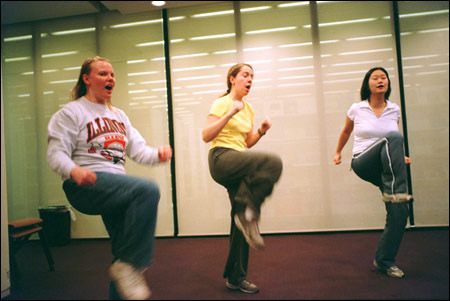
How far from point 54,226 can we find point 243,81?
3118 millimetres

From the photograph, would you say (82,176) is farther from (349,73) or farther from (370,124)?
(349,73)

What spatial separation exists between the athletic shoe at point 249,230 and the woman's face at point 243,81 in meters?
0.80

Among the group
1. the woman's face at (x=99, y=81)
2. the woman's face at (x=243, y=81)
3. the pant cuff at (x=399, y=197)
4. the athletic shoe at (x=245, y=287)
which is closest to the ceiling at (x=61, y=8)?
the woman's face at (x=243, y=81)

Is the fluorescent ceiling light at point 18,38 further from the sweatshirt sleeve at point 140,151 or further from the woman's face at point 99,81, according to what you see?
the sweatshirt sleeve at point 140,151

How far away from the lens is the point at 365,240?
3086 millimetres

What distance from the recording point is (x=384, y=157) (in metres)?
1.95

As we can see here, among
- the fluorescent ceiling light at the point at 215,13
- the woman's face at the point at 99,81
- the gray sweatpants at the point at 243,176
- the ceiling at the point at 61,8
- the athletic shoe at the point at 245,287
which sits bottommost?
the athletic shoe at the point at 245,287

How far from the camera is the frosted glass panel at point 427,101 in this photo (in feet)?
11.3

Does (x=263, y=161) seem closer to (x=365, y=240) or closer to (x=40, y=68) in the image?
(x=365, y=240)

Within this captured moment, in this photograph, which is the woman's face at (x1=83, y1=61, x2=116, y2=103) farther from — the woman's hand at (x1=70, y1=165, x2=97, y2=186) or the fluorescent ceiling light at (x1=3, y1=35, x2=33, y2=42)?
the fluorescent ceiling light at (x1=3, y1=35, x2=33, y2=42)

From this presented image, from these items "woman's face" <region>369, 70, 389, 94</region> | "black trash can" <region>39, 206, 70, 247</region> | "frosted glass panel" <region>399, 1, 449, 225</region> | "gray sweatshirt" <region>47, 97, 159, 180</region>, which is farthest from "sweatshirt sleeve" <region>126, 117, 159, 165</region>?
"frosted glass panel" <region>399, 1, 449, 225</region>

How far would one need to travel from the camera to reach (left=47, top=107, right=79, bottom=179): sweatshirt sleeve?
121 centimetres

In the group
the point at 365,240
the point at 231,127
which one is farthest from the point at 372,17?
the point at 231,127

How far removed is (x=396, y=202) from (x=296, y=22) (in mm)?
2683
